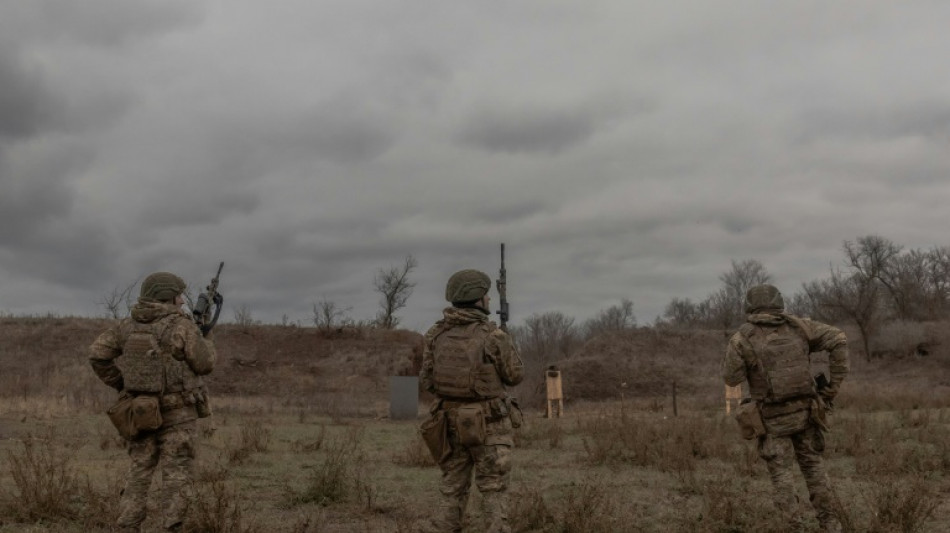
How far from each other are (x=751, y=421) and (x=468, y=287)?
2.65 metres

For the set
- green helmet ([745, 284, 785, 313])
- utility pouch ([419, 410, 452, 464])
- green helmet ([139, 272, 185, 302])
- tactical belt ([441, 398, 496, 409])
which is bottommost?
utility pouch ([419, 410, 452, 464])

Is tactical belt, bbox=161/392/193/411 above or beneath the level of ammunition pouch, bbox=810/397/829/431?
above

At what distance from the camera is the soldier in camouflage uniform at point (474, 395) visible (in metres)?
5.52

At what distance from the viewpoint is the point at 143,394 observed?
5.89 m

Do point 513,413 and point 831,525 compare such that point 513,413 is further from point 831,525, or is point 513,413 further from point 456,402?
point 831,525

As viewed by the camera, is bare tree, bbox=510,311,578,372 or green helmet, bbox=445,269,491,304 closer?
green helmet, bbox=445,269,491,304

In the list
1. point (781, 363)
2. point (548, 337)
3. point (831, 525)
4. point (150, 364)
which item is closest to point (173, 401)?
point (150, 364)

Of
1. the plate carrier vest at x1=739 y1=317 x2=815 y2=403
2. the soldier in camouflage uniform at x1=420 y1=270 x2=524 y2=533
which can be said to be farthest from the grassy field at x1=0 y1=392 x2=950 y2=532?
the plate carrier vest at x1=739 y1=317 x2=815 y2=403

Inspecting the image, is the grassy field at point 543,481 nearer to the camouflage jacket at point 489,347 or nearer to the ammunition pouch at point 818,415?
the ammunition pouch at point 818,415

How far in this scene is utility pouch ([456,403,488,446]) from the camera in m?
5.44

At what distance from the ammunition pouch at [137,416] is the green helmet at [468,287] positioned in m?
2.57

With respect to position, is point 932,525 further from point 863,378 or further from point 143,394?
point 863,378

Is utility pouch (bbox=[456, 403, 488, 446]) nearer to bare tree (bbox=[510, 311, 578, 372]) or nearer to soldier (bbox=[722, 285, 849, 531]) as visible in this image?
soldier (bbox=[722, 285, 849, 531])

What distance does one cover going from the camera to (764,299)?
20.0 feet
